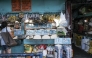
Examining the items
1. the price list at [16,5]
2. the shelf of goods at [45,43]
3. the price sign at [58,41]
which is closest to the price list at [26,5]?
the price list at [16,5]

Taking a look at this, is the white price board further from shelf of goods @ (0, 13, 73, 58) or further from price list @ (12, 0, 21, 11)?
price list @ (12, 0, 21, 11)

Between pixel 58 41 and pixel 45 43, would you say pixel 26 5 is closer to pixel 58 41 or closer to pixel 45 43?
pixel 45 43

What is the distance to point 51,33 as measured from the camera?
7715 millimetres

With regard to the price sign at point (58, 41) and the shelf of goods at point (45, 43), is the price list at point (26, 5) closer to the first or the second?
the shelf of goods at point (45, 43)

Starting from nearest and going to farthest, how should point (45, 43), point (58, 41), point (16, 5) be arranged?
point (58, 41) < point (45, 43) < point (16, 5)

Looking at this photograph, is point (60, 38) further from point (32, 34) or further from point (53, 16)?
point (53, 16)

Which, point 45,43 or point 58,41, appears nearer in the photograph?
point 58,41

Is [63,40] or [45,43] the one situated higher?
[63,40]

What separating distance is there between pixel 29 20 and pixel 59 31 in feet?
7.63

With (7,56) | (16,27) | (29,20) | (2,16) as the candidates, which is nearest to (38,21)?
(29,20)

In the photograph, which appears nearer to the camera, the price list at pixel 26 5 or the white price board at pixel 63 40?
the white price board at pixel 63 40

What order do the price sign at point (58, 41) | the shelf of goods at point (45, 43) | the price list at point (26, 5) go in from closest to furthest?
the shelf of goods at point (45, 43) → the price sign at point (58, 41) → the price list at point (26, 5)

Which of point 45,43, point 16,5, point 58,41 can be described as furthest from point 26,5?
point 58,41

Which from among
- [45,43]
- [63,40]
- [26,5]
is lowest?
[45,43]
